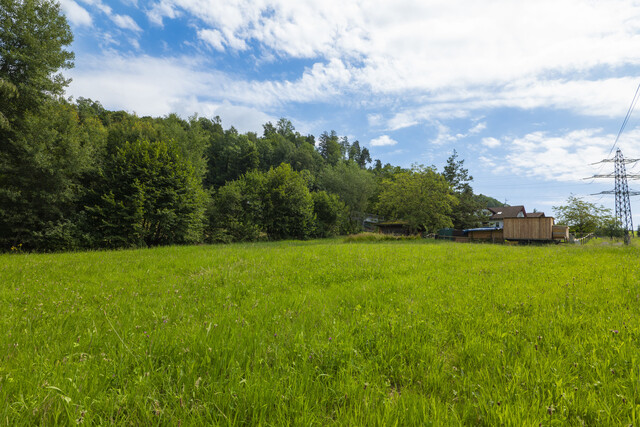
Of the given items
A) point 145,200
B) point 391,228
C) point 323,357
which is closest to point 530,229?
point 391,228

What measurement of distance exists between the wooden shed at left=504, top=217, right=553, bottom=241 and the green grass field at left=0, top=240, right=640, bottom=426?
31558mm

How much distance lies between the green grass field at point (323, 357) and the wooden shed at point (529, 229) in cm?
3156

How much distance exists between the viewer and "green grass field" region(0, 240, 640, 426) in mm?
1777

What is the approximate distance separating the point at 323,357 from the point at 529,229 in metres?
38.2

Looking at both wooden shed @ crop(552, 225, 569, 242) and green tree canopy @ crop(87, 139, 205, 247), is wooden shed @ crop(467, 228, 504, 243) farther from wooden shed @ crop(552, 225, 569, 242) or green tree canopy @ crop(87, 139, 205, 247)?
green tree canopy @ crop(87, 139, 205, 247)

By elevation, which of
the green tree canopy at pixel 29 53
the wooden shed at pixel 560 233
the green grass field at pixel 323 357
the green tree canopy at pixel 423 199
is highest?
the green tree canopy at pixel 29 53

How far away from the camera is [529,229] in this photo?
30438 millimetres

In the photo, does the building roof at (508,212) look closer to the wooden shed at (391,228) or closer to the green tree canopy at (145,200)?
the wooden shed at (391,228)

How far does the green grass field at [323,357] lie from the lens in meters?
1.78

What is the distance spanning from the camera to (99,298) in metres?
4.81

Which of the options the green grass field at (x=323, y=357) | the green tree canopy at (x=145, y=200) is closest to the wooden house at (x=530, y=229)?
the green grass field at (x=323, y=357)

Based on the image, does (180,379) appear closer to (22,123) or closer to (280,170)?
(22,123)

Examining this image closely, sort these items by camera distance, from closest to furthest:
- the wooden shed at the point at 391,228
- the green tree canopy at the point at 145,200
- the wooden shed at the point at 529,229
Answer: the green tree canopy at the point at 145,200 → the wooden shed at the point at 529,229 → the wooden shed at the point at 391,228

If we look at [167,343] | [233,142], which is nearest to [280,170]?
[167,343]
